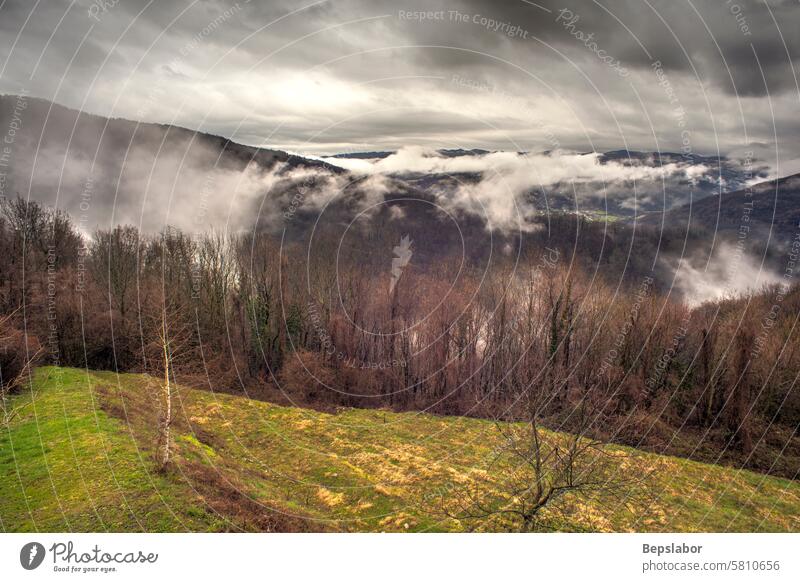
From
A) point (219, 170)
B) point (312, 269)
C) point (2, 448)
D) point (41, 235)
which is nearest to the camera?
point (2, 448)

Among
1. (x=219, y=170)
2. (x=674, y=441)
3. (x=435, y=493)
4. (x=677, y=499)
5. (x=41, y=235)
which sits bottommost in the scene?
(x=674, y=441)

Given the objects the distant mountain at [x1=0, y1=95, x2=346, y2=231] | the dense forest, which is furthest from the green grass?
the distant mountain at [x1=0, y1=95, x2=346, y2=231]

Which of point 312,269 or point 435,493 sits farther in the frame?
point 312,269

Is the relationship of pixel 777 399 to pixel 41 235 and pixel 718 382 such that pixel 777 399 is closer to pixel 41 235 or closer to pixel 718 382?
pixel 718 382

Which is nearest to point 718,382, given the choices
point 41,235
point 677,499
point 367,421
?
point 677,499
